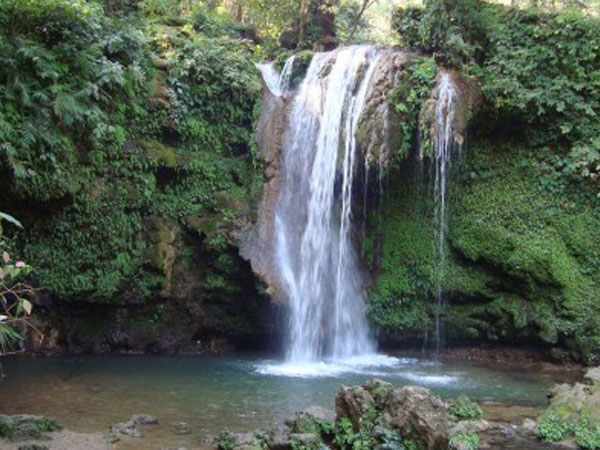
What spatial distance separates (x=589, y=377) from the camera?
8.84 m

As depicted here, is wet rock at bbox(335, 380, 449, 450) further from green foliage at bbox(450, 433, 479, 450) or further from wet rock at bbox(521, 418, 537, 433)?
wet rock at bbox(521, 418, 537, 433)

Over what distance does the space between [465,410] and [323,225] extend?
607cm

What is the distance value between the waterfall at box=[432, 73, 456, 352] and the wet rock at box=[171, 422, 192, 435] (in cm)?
752

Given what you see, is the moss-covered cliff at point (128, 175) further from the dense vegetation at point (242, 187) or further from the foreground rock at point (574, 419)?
the foreground rock at point (574, 419)

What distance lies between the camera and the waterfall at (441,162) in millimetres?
12812

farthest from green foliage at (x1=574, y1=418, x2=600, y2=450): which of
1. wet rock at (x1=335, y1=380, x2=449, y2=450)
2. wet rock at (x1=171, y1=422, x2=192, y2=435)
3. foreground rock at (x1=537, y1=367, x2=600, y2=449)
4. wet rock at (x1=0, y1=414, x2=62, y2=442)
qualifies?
wet rock at (x1=0, y1=414, x2=62, y2=442)

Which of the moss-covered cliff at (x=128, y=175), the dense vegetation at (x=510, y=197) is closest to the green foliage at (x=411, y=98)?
the dense vegetation at (x=510, y=197)

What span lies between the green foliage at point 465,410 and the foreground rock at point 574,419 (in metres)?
0.75

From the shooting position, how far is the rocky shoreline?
6305 millimetres

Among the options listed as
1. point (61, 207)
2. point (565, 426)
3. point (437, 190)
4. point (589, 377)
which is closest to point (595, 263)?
point (437, 190)

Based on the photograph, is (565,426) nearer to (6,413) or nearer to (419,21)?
(6,413)

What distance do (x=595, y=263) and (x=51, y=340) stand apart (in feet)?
36.5

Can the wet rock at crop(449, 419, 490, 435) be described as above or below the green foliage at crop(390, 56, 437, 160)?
below

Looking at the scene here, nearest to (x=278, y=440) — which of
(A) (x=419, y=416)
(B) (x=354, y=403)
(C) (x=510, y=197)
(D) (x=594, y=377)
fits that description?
(B) (x=354, y=403)
